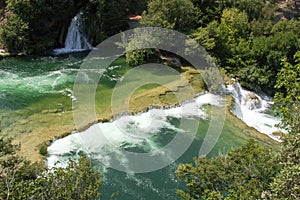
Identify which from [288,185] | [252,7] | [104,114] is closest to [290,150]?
[288,185]

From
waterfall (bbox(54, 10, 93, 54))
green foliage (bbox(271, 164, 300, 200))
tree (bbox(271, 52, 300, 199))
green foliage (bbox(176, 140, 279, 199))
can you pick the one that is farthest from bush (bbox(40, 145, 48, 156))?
waterfall (bbox(54, 10, 93, 54))

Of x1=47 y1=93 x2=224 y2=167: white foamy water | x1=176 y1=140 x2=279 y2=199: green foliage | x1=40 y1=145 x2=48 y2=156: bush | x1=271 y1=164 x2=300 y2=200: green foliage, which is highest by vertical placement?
x1=271 y1=164 x2=300 y2=200: green foliage

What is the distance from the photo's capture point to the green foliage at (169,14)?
36.5 meters

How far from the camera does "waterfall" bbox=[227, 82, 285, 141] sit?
27.5m

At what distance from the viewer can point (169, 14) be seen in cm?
3747

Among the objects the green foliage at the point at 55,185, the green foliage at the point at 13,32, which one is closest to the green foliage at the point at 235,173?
the green foliage at the point at 55,185

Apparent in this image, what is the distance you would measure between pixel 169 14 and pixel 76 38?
36.2 ft

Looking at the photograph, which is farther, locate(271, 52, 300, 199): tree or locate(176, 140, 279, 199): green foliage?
locate(176, 140, 279, 199): green foliage

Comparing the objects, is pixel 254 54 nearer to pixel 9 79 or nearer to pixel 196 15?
pixel 196 15

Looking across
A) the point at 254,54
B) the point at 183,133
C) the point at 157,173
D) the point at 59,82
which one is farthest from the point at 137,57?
the point at 157,173

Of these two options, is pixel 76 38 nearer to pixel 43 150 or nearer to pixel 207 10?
pixel 207 10

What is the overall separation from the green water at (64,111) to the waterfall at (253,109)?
96.8 inches

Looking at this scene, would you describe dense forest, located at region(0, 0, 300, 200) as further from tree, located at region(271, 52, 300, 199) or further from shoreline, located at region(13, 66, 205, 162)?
tree, located at region(271, 52, 300, 199)

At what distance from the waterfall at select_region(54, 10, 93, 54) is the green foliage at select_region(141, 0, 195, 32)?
7.92 meters
